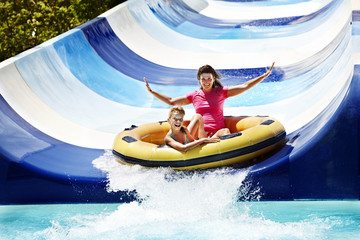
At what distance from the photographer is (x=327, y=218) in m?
3.24

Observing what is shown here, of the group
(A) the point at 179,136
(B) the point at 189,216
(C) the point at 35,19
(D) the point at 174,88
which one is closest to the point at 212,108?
(A) the point at 179,136

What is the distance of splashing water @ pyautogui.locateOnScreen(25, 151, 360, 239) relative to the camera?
122 inches

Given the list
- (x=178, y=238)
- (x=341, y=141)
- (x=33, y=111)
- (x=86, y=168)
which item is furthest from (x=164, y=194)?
(x=33, y=111)

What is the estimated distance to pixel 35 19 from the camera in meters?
7.64

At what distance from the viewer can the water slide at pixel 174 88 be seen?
3590 millimetres

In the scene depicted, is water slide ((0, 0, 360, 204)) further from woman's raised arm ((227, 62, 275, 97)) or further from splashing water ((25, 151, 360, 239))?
woman's raised arm ((227, 62, 275, 97))

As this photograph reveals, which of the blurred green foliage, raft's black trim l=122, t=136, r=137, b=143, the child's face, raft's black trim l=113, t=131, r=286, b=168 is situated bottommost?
raft's black trim l=113, t=131, r=286, b=168

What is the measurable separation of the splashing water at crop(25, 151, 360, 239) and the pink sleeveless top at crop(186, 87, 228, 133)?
55 cm

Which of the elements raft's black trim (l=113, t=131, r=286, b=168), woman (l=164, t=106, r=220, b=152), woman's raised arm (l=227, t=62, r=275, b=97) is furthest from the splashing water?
woman's raised arm (l=227, t=62, r=275, b=97)

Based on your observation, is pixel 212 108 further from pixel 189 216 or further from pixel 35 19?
pixel 35 19

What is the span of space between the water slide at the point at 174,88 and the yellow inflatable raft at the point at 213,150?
0.13 metres

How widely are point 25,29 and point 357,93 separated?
5.30m

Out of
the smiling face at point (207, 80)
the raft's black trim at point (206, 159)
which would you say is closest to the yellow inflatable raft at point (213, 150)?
the raft's black trim at point (206, 159)

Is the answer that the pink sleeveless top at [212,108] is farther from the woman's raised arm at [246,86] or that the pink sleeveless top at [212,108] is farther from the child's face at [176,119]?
the child's face at [176,119]
